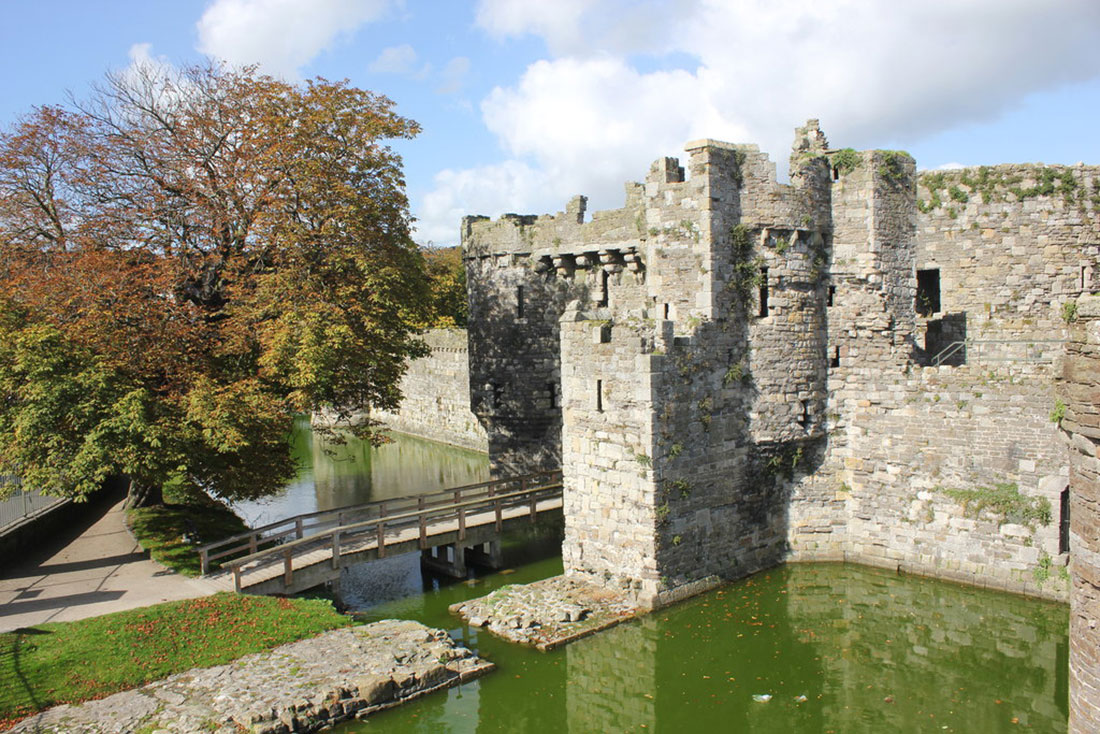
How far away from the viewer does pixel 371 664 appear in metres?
11.5

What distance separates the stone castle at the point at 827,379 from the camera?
13914 millimetres

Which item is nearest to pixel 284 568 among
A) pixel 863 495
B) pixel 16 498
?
pixel 16 498

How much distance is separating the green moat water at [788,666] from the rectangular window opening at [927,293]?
5735 millimetres

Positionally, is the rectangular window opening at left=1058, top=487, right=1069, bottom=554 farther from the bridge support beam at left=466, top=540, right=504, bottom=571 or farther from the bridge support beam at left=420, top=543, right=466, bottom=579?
the bridge support beam at left=420, top=543, right=466, bottom=579

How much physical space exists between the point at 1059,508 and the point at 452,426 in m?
25.2

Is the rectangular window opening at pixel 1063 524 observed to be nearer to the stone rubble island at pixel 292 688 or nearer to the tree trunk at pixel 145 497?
the stone rubble island at pixel 292 688

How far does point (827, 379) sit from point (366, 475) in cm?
1870

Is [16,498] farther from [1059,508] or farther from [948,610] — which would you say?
[1059,508]

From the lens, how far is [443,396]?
118 feet

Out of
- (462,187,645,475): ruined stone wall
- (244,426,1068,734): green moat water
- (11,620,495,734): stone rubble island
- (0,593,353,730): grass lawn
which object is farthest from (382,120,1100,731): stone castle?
(0,593,353,730): grass lawn

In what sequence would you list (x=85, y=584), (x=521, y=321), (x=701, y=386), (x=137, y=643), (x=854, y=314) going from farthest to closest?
1. (x=521, y=321)
2. (x=854, y=314)
3. (x=701, y=386)
4. (x=85, y=584)
5. (x=137, y=643)

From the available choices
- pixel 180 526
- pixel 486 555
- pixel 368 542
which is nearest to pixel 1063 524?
pixel 486 555

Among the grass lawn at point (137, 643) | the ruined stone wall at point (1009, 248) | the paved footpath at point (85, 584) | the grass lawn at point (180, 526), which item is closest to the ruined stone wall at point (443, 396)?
the grass lawn at point (180, 526)

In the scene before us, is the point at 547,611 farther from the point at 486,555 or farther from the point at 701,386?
the point at 701,386
